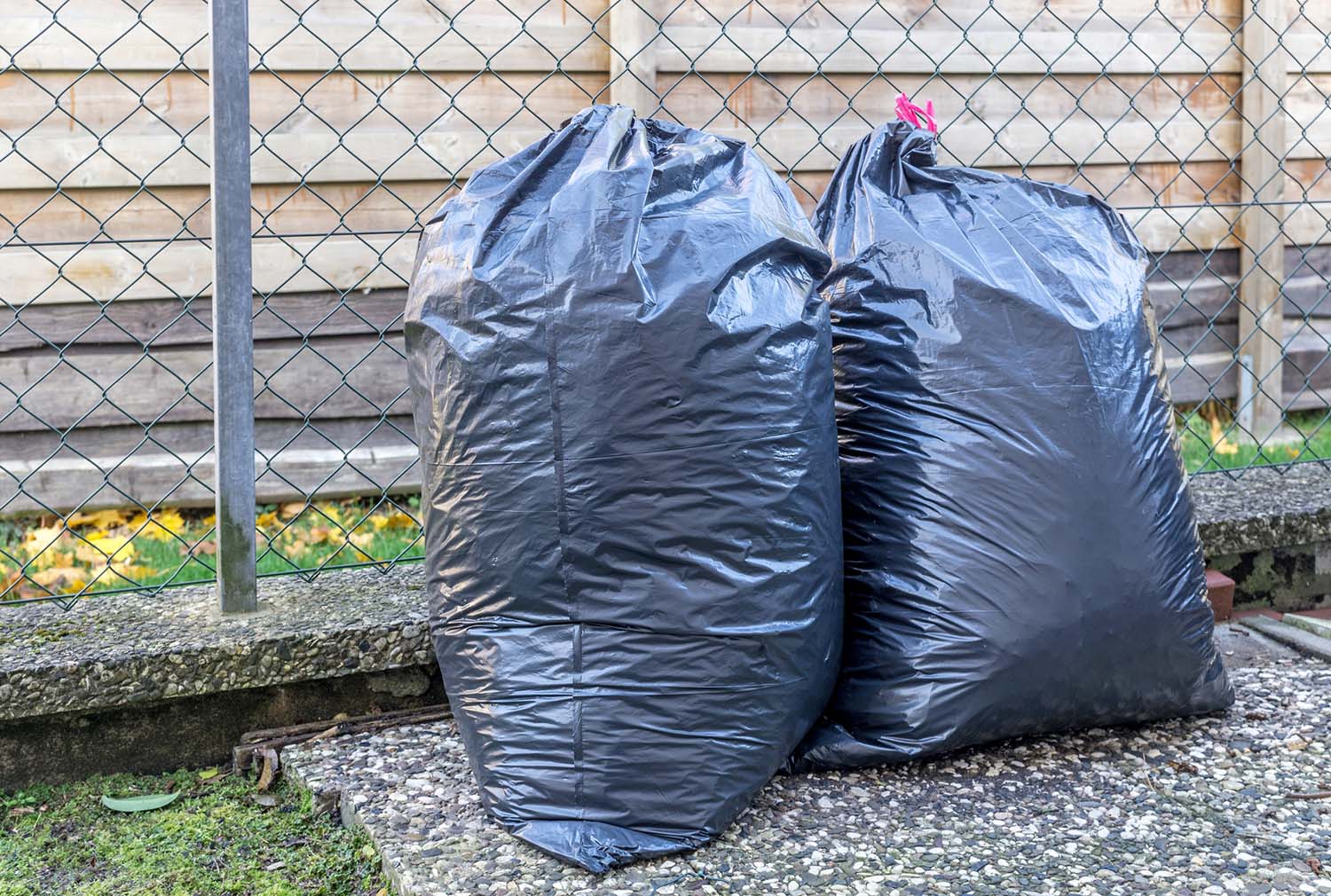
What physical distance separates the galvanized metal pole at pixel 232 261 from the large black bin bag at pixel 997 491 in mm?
881

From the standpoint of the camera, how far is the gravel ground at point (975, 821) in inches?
53.2

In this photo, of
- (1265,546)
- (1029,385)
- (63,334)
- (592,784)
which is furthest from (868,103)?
(592,784)

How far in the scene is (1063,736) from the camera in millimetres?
1746

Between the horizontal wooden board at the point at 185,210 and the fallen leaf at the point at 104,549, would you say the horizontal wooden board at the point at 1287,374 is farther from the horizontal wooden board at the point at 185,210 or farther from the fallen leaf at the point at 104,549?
the fallen leaf at the point at 104,549

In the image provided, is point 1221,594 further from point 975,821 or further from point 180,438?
point 180,438

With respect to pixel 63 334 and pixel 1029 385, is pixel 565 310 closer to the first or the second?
pixel 1029 385

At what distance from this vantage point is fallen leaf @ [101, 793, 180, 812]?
1.67 metres

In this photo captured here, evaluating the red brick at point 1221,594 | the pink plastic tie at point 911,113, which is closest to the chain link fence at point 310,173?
the red brick at point 1221,594

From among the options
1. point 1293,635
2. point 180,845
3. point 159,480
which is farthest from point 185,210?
point 1293,635

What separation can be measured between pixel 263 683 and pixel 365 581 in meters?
0.31

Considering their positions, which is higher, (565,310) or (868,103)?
(868,103)

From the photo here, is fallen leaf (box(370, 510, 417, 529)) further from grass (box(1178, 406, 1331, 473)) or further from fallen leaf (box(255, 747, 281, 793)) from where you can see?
grass (box(1178, 406, 1331, 473))

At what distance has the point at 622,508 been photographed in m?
1.39

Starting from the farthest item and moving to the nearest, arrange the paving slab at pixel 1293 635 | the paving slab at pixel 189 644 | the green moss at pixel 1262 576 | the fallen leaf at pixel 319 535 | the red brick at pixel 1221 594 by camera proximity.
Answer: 1. the fallen leaf at pixel 319 535
2. the green moss at pixel 1262 576
3. the red brick at pixel 1221 594
4. the paving slab at pixel 1293 635
5. the paving slab at pixel 189 644
